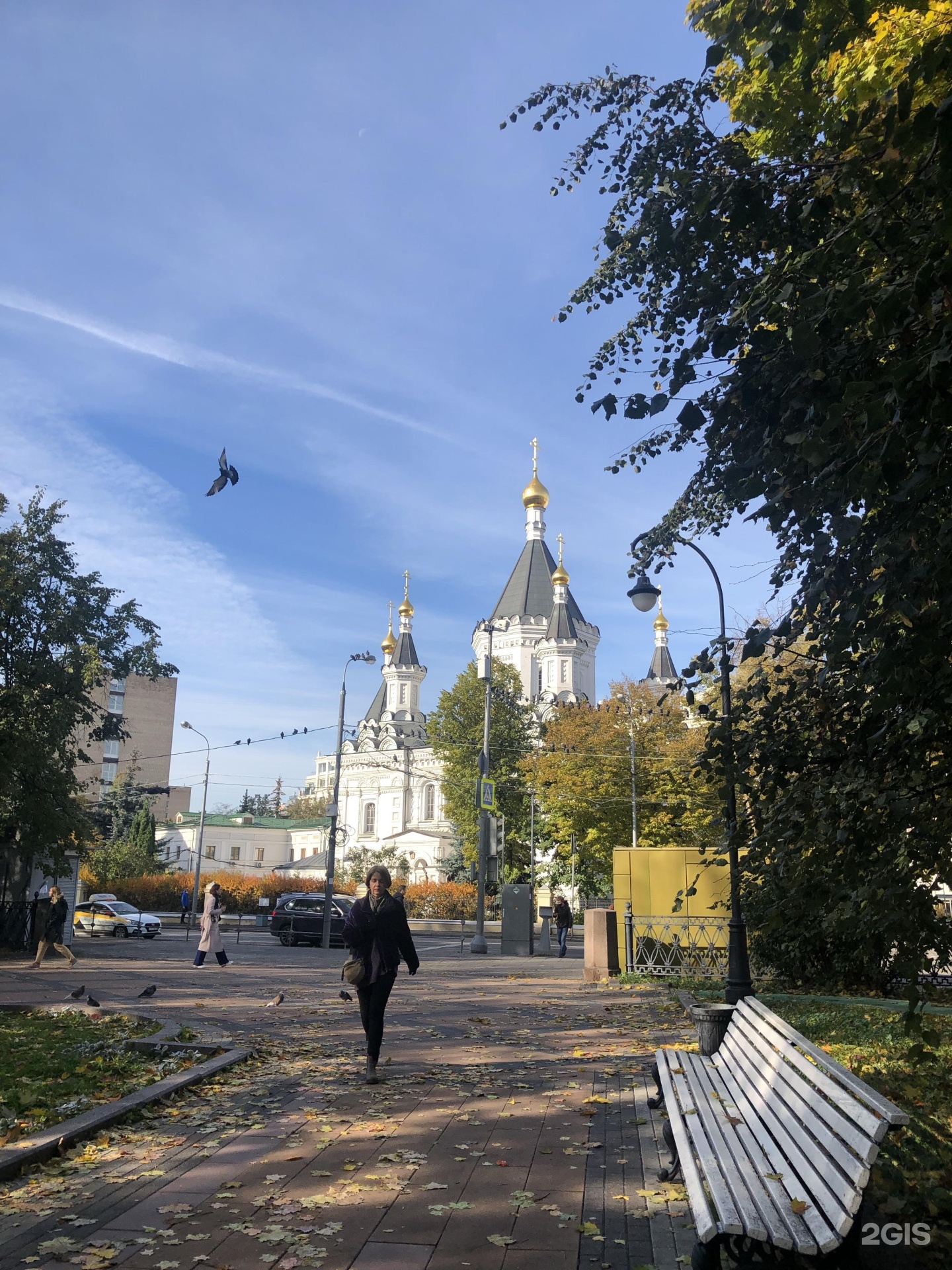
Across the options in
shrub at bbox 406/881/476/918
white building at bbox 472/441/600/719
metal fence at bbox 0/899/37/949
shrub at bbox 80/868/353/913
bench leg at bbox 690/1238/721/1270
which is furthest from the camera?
white building at bbox 472/441/600/719

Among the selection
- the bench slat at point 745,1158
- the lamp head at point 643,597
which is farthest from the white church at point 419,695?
the bench slat at point 745,1158

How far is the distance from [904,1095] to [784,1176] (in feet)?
11.7

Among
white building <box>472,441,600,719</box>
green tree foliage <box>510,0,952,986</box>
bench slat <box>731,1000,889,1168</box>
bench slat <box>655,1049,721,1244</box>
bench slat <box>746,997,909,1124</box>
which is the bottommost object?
bench slat <box>655,1049,721,1244</box>

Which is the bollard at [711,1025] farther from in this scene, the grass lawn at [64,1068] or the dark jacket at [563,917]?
the dark jacket at [563,917]

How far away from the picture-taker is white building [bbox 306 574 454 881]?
317 ft

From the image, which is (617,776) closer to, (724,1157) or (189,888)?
(189,888)

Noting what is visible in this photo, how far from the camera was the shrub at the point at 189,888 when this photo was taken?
5478 centimetres

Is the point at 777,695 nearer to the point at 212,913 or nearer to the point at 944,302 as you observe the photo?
the point at 944,302

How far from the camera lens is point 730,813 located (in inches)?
304

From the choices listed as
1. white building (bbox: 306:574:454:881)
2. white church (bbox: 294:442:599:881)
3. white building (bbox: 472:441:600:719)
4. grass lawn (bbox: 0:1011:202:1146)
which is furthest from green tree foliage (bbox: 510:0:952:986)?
white building (bbox: 306:574:454:881)

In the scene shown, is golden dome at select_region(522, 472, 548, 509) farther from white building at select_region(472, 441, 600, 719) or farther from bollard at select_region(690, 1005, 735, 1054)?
bollard at select_region(690, 1005, 735, 1054)

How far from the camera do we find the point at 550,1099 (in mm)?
7629

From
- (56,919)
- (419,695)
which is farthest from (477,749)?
(419,695)

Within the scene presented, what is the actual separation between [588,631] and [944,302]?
89969 millimetres
